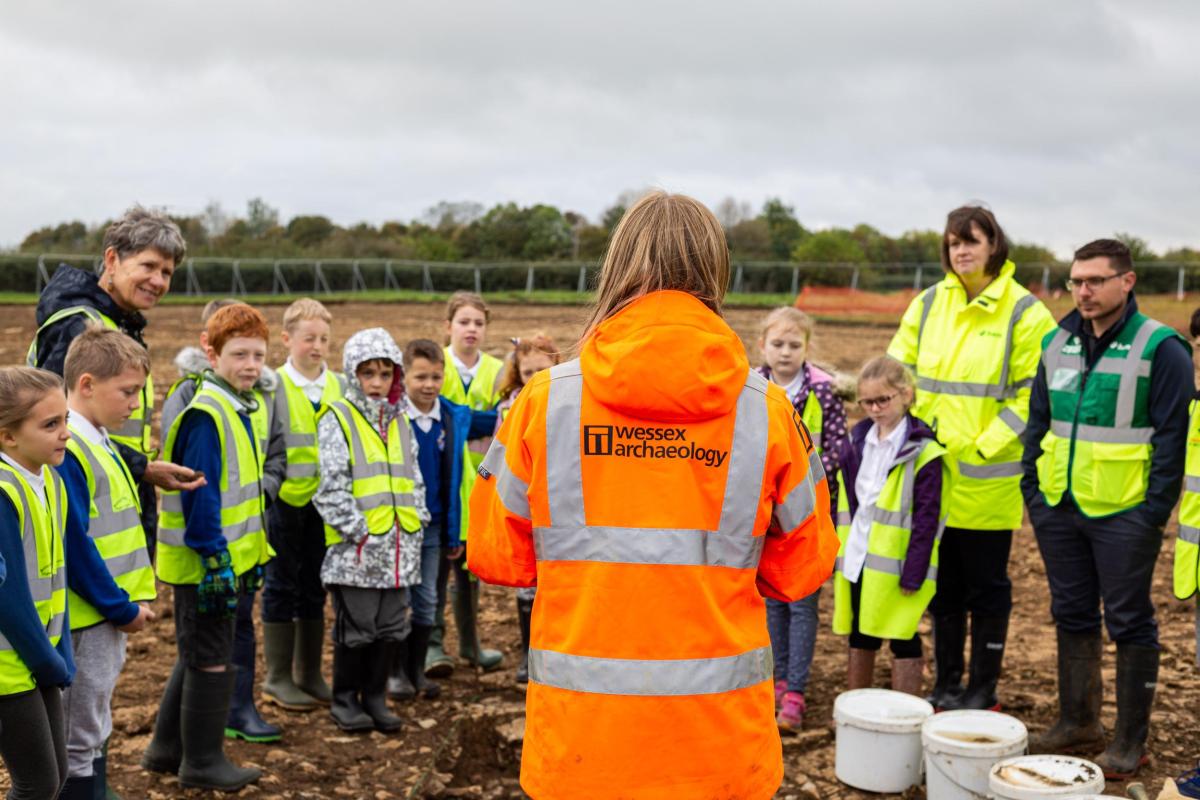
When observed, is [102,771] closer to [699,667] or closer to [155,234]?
[155,234]

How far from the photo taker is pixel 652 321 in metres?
2.57

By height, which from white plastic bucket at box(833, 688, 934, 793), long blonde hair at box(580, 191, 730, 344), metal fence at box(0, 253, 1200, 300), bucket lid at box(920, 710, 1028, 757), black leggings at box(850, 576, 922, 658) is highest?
metal fence at box(0, 253, 1200, 300)

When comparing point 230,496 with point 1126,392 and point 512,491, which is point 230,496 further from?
point 1126,392

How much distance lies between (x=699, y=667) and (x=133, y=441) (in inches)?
114

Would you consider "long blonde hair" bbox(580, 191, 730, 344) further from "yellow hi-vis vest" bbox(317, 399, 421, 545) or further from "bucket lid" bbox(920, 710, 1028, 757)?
"yellow hi-vis vest" bbox(317, 399, 421, 545)

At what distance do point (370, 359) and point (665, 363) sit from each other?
298 cm

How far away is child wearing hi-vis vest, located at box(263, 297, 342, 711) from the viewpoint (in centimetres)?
561

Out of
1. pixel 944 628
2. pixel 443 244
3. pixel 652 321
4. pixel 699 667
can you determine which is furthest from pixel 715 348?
pixel 443 244

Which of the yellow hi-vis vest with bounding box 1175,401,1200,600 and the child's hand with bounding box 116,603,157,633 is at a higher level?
the yellow hi-vis vest with bounding box 1175,401,1200,600

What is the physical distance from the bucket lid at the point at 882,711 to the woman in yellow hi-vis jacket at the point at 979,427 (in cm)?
85

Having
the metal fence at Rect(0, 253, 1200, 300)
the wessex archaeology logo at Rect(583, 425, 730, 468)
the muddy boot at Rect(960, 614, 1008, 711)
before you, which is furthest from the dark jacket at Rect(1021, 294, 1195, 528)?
the metal fence at Rect(0, 253, 1200, 300)

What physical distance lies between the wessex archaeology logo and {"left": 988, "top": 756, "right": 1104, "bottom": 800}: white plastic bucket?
2130 mm

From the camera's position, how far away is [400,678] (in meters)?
5.98

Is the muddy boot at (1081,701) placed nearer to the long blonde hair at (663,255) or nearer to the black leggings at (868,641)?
the black leggings at (868,641)
